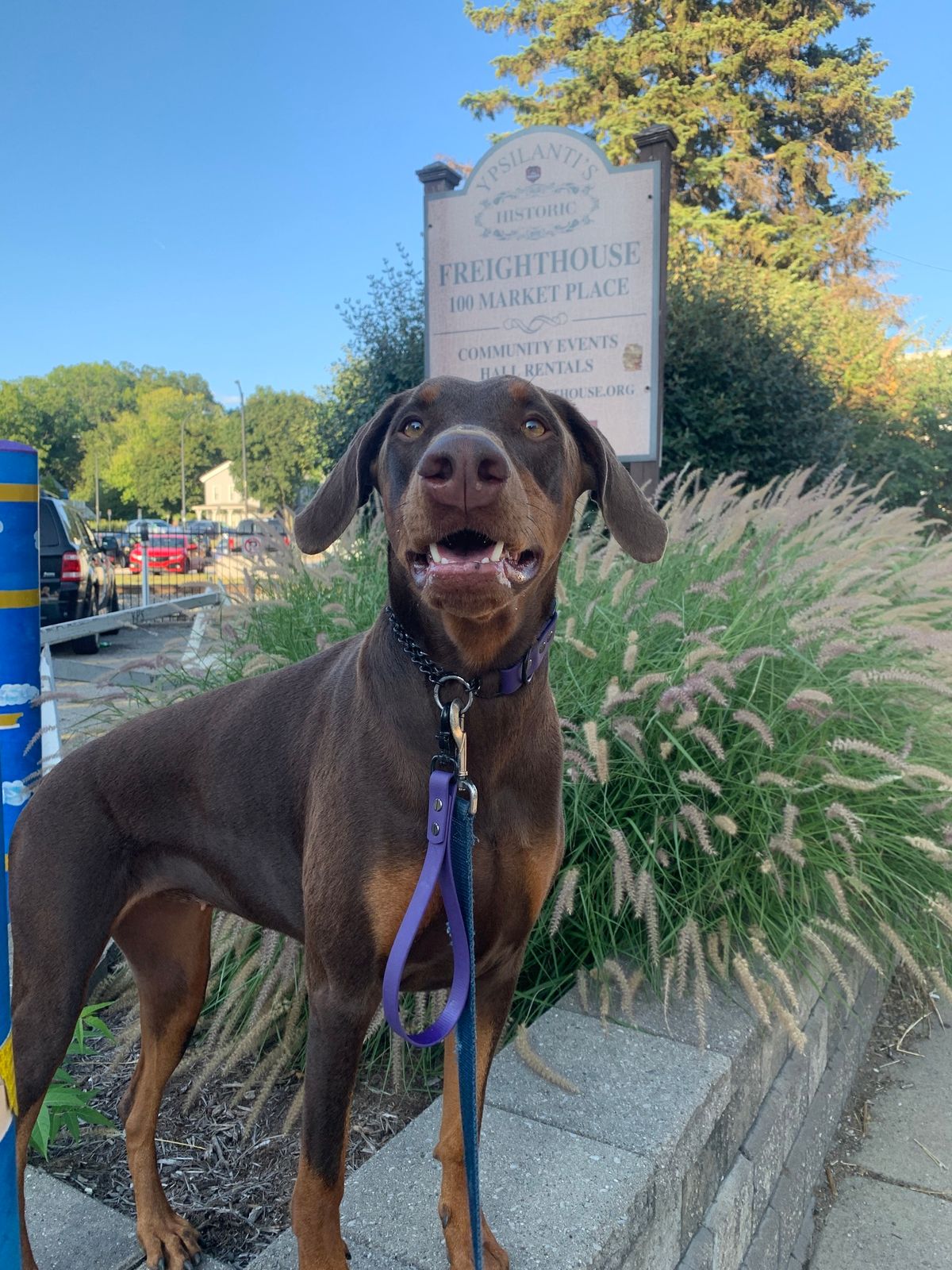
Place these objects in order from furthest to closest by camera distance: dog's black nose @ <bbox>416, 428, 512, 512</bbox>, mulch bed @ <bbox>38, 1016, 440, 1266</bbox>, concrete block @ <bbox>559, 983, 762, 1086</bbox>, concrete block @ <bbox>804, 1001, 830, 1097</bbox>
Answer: concrete block @ <bbox>804, 1001, 830, 1097</bbox>, concrete block @ <bbox>559, 983, 762, 1086</bbox>, mulch bed @ <bbox>38, 1016, 440, 1266</bbox>, dog's black nose @ <bbox>416, 428, 512, 512</bbox>

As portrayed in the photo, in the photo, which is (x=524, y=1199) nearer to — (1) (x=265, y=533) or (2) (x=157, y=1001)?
(2) (x=157, y=1001)

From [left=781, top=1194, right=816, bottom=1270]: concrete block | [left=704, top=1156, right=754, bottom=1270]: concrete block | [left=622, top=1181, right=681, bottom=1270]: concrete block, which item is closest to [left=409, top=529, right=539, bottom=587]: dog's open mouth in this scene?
[left=622, top=1181, right=681, bottom=1270]: concrete block

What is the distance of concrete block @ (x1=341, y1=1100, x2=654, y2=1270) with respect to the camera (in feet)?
5.75

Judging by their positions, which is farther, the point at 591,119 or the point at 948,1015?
the point at 591,119

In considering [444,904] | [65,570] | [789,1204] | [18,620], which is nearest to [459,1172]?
[444,904]

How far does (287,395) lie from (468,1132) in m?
87.1

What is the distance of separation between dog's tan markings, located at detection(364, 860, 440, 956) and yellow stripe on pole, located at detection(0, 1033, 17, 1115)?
67 cm

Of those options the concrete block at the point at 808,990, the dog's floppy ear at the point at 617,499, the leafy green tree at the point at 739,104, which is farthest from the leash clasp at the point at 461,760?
the leafy green tree at the point at 739,104

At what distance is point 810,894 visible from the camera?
9.59 feet

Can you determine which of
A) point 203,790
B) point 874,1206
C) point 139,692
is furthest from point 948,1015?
point 139,692

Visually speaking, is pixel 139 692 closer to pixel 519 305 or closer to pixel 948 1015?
pixel 948 1015

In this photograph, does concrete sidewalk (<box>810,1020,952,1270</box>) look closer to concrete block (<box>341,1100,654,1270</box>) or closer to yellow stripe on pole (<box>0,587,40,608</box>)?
concrete block (<box>341,1100,654,1270</box>)

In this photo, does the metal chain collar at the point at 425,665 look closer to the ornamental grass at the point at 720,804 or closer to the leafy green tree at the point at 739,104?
the ornamental grass at the point at 720,804

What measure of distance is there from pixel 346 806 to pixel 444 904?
26 centimetres
